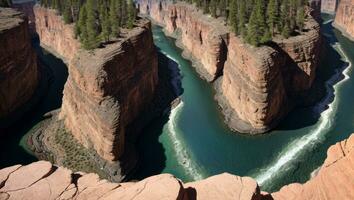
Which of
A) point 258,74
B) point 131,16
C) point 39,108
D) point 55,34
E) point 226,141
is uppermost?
point 131,16

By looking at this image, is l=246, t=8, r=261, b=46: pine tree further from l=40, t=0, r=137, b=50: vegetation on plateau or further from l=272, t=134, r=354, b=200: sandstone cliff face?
l=272, t=134, r=354, b=200: sandstone cliff face

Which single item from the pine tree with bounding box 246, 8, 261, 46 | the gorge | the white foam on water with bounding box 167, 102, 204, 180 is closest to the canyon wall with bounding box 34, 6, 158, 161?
the gorge

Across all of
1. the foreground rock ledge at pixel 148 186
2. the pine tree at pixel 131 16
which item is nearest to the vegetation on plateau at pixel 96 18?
the pine tree at pixel 131 16

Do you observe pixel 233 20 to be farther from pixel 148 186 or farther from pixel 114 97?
pixel 148 186

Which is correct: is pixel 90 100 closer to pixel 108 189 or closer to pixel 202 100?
pixel 202 100

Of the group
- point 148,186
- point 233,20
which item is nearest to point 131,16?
point 233,20
